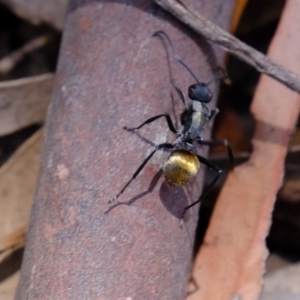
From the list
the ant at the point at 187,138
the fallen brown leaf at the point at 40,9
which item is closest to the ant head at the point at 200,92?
the ant at the point at 187,138

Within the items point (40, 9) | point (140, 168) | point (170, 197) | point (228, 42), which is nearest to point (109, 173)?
point (140, 168)

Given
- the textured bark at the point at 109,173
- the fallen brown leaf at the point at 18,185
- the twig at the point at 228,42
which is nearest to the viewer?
the textured bark at the point at 109,173

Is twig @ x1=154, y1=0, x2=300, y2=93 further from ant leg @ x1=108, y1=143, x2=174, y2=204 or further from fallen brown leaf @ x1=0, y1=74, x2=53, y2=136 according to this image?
fallen brown leaf @ x1=0, y1=74, x2=53, y2=136

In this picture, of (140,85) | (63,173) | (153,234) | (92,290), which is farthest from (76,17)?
(92,290)

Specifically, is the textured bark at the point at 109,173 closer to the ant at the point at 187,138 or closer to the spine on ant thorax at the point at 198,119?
the ant at the point at 187,138

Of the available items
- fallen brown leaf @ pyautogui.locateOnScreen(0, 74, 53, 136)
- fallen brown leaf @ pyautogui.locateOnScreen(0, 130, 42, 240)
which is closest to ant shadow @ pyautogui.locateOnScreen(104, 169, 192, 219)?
fallen brown leaf @ pyautogui.locateOnScreen(0, 130, 42, 240)
